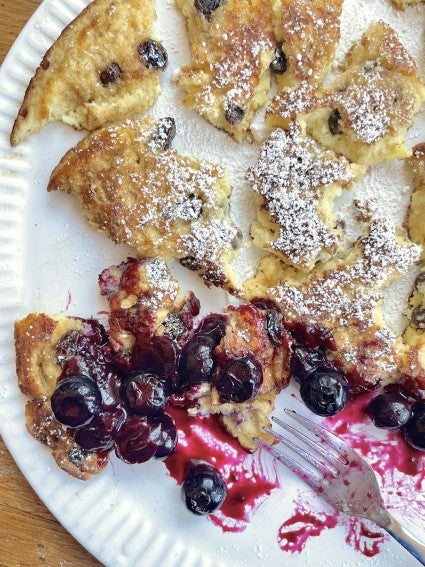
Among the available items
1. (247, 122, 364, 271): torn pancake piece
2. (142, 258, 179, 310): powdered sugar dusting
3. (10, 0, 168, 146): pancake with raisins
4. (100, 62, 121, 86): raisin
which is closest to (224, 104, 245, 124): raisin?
(247, 122, 364, 271): torn pancake piece

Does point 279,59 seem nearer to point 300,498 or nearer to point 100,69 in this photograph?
point 100,69

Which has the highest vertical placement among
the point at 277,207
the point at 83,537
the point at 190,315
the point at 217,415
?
the point at 277,207

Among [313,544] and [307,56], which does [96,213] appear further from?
[313,544]

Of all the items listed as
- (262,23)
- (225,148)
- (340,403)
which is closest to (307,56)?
(262,23)

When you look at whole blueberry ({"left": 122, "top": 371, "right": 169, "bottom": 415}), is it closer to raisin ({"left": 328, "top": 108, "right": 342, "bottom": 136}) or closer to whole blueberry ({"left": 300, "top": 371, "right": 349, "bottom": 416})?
whole blueberry ({"left": 300, "top": 371, "right": 349, "bottom": 416})

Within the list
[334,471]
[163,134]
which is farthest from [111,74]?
[334,471]
